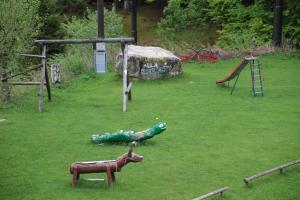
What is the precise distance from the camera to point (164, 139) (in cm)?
1182

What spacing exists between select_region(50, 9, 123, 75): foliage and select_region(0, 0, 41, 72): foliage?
460 centimetres

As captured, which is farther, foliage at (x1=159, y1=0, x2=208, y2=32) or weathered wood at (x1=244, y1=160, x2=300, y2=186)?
foliage at (x1=159, y1=0, x2=208, y2=32)

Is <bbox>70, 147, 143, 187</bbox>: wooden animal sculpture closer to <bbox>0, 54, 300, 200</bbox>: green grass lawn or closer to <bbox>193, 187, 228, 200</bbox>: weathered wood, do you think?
<bbox>0, 54, 300, 200</bbox>: green grass lawn

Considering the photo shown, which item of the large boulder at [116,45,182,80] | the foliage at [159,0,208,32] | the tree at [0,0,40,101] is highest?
the foliage at [159,0,208,32]

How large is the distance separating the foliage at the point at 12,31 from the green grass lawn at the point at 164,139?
3.95 feet

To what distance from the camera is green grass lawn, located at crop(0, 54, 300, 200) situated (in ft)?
29.8

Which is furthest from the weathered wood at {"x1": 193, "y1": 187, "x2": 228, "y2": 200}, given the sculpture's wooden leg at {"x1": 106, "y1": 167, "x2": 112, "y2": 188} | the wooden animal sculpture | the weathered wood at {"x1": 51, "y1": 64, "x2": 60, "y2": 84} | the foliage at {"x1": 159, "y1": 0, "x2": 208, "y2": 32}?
the foliage at {"x1": 159, "y1": 0, "x2": 208, "y2": 32}

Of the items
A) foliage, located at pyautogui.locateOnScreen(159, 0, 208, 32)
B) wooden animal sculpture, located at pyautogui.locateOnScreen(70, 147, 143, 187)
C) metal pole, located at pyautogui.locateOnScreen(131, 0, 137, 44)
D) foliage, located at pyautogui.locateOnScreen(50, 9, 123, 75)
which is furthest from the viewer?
foliage, located at pyautogui.locateOnScreen(159, 0, 208, 32)

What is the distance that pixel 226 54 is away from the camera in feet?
74.7

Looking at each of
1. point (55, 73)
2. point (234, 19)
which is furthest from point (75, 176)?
point (234, 19)

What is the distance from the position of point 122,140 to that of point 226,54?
12.2m

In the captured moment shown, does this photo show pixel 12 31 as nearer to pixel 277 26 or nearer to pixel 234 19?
pixel 277 26

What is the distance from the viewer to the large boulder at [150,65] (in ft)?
61.0

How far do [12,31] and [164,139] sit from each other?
17.5ft
